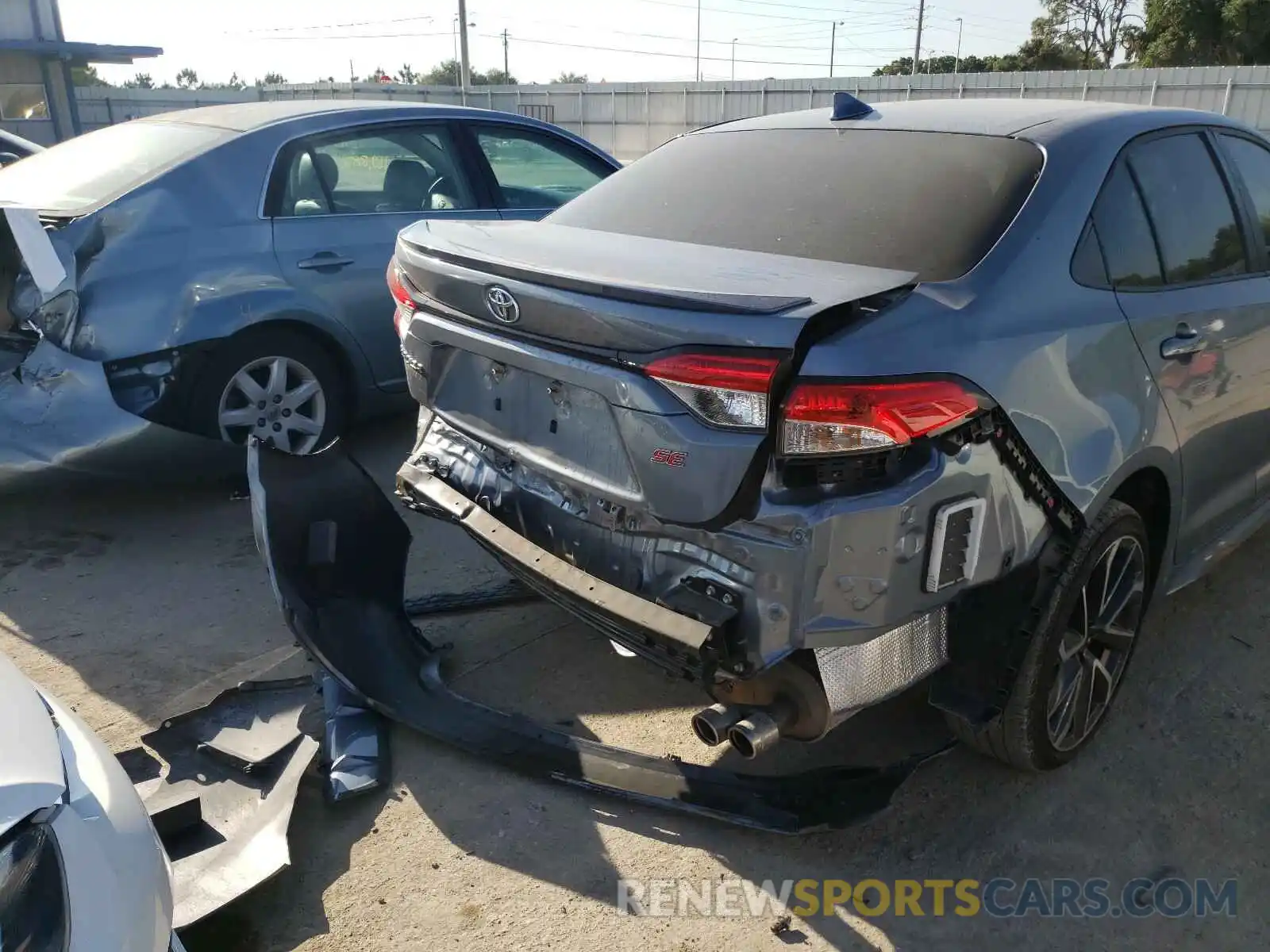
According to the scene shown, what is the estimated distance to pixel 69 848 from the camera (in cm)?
165

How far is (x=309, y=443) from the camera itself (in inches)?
189

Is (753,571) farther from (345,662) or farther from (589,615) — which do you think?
(345,662)

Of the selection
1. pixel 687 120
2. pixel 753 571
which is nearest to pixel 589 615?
pixel 753 571

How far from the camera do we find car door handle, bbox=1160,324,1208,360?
278 cm

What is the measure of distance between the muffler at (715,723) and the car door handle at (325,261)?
10.4 feet

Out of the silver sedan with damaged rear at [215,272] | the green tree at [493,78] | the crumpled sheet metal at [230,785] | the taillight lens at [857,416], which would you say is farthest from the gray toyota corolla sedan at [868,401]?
the green tree at [493,78]

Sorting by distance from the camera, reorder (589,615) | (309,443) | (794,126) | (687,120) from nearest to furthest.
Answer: (589,615)
(794,126)
(309,443)
(687,120)

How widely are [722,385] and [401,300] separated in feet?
4.41

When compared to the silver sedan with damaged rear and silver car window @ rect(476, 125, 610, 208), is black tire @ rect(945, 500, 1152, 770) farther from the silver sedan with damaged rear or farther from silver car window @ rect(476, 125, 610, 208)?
silver car window @ rect(476, 125, 610, 208)

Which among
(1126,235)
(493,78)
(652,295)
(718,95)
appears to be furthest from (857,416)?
(493,78)

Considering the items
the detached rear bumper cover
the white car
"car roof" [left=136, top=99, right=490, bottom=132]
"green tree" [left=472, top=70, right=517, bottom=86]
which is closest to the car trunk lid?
the detached rear bumper cover

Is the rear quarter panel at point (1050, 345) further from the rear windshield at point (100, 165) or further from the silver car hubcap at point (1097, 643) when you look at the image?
the rear windshield at point (100, 165)

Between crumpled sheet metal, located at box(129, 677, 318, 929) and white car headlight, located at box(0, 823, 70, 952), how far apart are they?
0.73 meters

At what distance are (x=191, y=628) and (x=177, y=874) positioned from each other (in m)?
1.43
